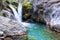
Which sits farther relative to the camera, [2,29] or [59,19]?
[59,19]

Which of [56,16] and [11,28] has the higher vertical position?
[11,28]

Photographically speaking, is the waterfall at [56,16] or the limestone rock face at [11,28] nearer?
the limestone rock face at [11,28]

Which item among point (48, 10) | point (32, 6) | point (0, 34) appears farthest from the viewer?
point (32, 6)

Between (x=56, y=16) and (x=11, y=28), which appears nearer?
(x=11, y=28)

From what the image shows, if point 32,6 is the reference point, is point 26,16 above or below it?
below

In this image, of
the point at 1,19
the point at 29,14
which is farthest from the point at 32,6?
the point at 1,19

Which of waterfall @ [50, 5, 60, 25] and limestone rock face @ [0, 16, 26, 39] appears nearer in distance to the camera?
limestone rock face @ [0, 16, 26, 39]

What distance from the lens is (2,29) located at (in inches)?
180

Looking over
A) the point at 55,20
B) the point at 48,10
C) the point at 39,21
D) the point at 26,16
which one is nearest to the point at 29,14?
the point at 26,16

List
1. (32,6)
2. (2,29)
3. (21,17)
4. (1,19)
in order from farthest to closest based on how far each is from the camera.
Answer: (32,6)
(21,17)
(1,19)
(2,29)

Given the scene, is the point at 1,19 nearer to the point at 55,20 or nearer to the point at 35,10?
the point at 55,20

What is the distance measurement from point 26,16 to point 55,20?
796 cm

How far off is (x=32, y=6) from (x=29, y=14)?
1.53m

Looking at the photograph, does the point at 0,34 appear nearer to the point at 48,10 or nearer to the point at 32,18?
the point at 48,10
